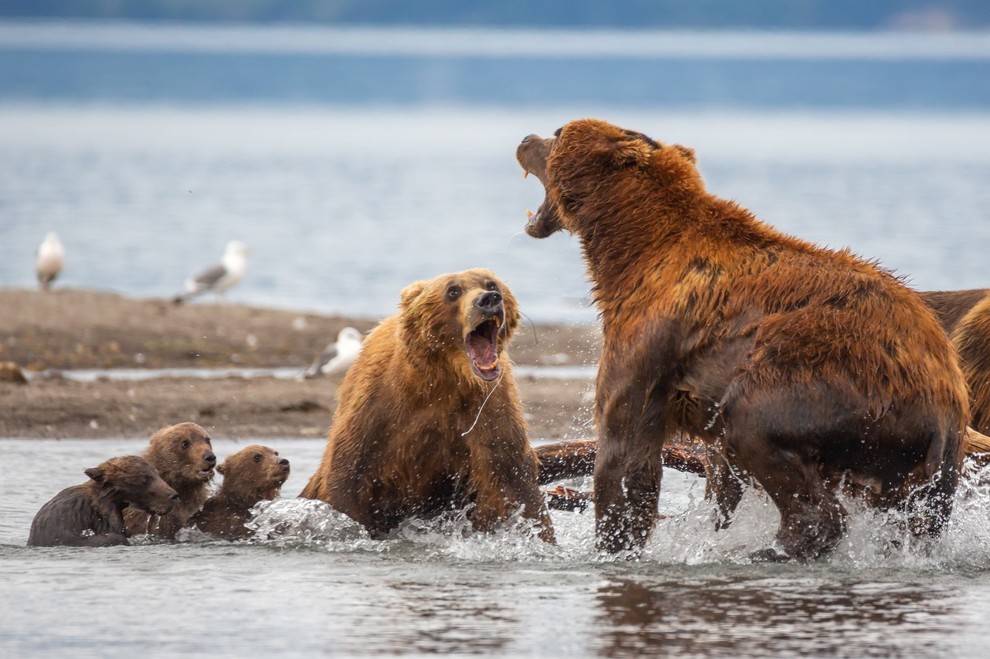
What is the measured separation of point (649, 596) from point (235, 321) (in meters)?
10.4

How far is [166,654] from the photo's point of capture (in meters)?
5.54

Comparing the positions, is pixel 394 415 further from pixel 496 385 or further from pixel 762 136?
pixel 762 136

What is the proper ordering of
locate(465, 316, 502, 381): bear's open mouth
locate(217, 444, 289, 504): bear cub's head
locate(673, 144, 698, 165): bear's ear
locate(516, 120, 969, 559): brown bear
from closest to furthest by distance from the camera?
locate(516, 120, 969, 559): brown bear, locate(673, 144, 698, 165): bear's ear, locate(465, 316, 502, 381): bear's open mouth, locate(217, 444, 289, 504): bear cub's head

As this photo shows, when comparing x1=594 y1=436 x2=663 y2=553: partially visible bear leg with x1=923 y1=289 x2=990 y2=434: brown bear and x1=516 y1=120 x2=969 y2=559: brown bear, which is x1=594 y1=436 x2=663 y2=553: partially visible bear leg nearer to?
x1=516 y1=120 x2=969 y2=559: brown bear

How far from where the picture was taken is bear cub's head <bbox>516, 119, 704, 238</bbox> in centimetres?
684

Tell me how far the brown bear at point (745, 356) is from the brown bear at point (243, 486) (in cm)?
200

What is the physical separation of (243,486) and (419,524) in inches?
40.0

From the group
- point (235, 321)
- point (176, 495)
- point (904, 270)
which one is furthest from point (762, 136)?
point (176, 495)

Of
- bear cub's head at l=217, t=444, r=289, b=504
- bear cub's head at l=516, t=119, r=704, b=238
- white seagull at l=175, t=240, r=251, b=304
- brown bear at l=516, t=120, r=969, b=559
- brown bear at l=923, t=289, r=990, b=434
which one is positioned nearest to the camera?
brown bear at l=516, t=120, r=969, b=559

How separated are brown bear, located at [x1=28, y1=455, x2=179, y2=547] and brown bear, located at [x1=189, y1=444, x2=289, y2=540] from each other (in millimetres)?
290

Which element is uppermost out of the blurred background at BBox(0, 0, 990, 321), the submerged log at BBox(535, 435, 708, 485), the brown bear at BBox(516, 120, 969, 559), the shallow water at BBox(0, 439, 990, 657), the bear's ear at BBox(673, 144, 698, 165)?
the blurred background at BBox(0, 0, 990, 321)

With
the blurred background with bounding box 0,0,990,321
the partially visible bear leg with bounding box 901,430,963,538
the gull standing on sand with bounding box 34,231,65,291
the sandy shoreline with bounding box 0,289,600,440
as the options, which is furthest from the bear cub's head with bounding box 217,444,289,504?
the gull standing on sand with bounding box 34,231,65,291

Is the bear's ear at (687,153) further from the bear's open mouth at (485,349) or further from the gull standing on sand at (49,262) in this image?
the gull standing on sand at (49,262)

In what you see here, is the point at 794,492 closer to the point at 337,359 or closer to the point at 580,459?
the point at 580,459
